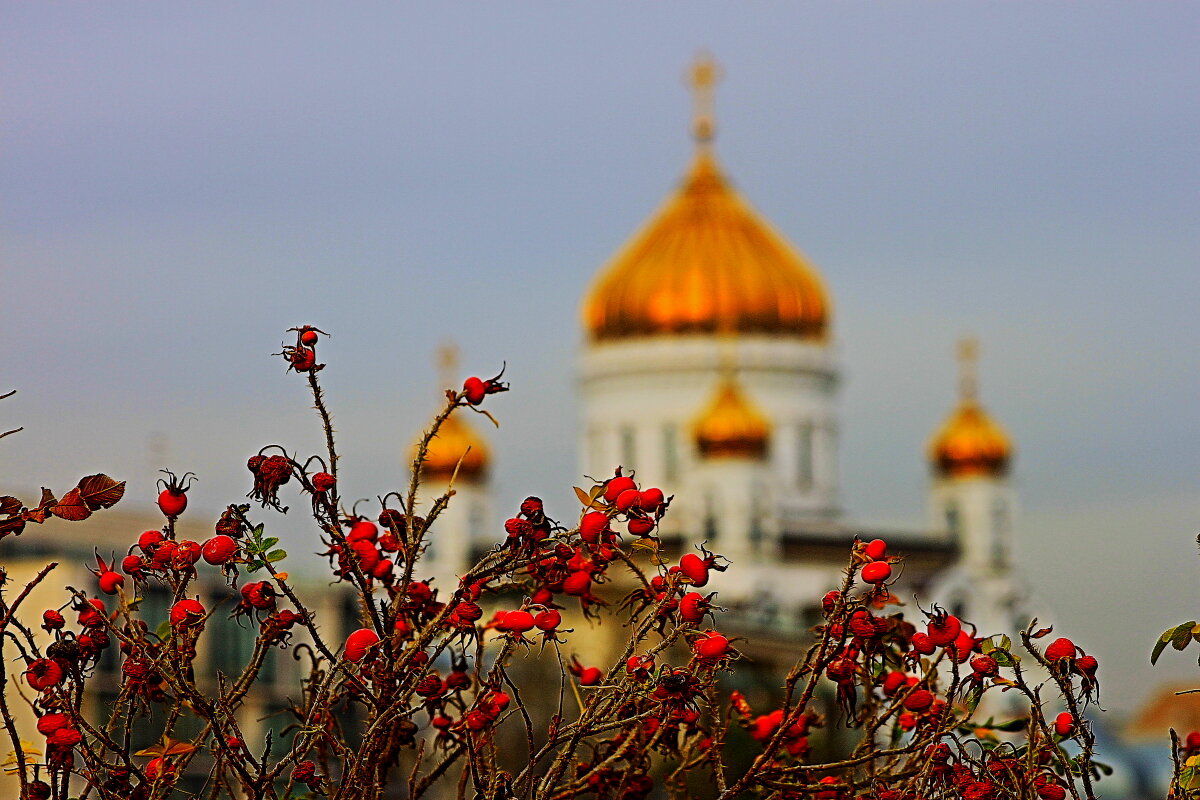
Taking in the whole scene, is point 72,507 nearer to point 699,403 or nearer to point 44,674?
point 44,674

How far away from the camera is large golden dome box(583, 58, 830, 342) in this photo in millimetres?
60375

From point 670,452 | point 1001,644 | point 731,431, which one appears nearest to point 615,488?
point 1001,644

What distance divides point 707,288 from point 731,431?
25.0 feet

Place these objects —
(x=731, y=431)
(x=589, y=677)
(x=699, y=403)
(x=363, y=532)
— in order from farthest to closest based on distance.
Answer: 1. (x=699, y=403)
2. (x=731, y=431)
3. (x=589, y=677)
4. (x=363, y=532)

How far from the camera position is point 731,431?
53875 mm

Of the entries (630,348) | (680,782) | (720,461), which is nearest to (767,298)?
(630,348)

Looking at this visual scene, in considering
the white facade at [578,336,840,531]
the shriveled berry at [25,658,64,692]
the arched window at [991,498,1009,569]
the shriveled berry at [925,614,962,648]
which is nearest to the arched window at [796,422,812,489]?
the white facade at [578,336,840,531]

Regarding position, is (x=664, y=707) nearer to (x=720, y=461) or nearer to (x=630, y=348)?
(x=720, y=461)

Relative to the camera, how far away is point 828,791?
331 cm

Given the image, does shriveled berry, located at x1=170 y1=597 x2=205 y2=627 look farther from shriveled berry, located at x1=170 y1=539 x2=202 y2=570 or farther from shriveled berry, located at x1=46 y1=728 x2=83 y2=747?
shriveled berry, located at x1=46 y1=728 x2=83 y2=747

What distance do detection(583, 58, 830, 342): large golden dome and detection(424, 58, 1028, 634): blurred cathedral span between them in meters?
0.04

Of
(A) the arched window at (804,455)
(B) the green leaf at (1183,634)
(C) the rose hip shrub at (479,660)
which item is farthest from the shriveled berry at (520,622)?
(A) the arched window at (804,455)

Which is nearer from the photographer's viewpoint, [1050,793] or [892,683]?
[1050,793]

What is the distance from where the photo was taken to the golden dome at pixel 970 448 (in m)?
58.0
